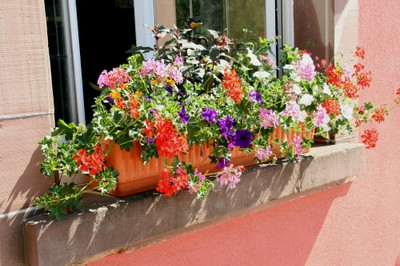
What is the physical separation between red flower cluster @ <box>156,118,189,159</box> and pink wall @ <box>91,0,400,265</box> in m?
0.55

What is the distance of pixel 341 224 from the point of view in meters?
3.34

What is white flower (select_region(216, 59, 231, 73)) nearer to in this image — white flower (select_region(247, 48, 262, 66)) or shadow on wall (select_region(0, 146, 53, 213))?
white flower (select_region(247, 48, 262, 66))

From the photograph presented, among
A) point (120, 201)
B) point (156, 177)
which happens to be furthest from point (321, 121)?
point (120, 201)

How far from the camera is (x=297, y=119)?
2.43 metres

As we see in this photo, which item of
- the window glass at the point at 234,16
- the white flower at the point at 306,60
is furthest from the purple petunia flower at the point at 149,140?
the window glass at the point at 234,16

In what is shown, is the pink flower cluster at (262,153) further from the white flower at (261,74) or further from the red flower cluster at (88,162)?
the red flower cluster at (88,162)

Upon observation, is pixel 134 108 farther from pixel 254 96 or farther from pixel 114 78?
pixel 254 96

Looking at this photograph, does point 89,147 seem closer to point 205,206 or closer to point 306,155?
point 205,206

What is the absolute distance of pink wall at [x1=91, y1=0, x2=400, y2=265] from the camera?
254cm

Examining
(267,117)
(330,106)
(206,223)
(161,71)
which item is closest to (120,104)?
(161,71)

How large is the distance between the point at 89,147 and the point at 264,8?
1.53 m

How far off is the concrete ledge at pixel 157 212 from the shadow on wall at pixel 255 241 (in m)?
0.08

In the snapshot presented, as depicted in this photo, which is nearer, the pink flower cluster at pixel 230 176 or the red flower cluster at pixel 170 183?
the red flower cluster at pixel 170 183

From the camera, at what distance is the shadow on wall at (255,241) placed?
2.37m
